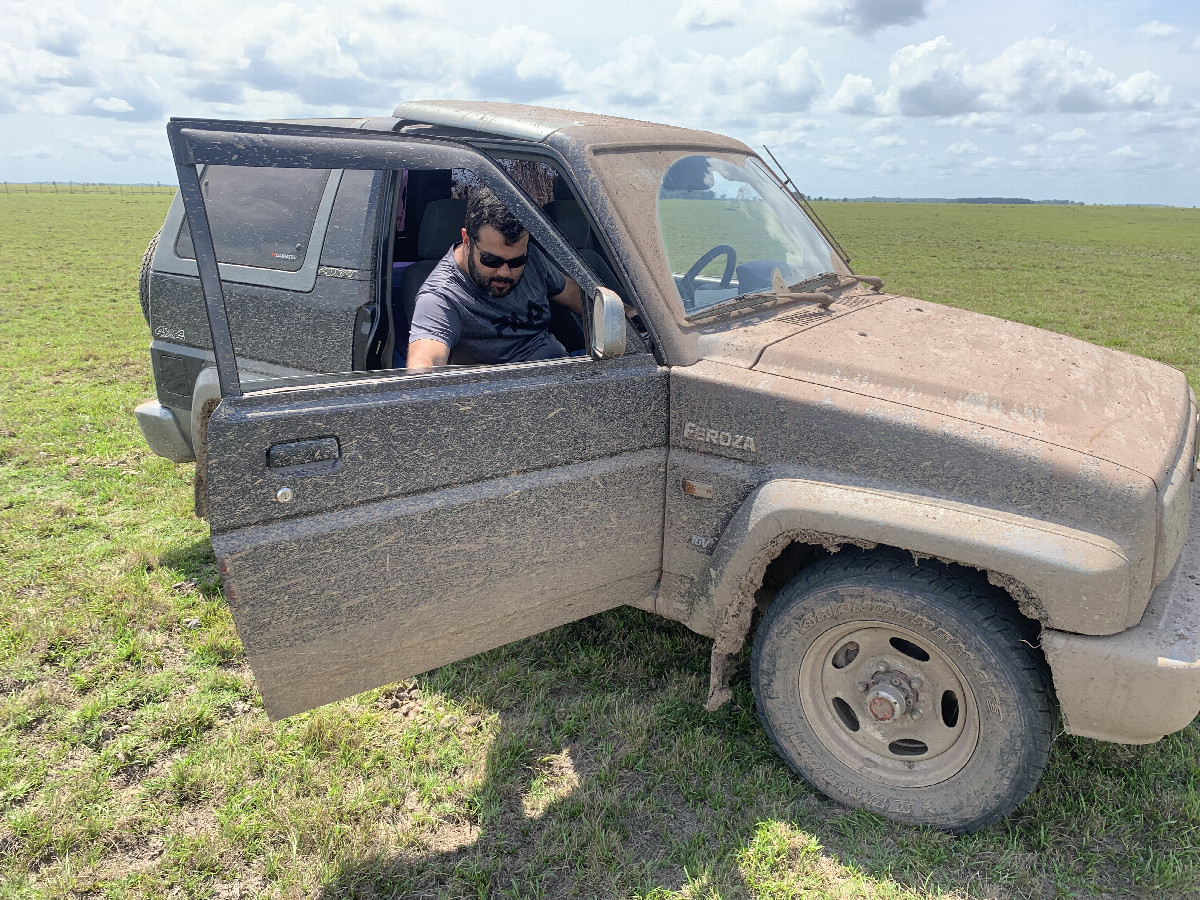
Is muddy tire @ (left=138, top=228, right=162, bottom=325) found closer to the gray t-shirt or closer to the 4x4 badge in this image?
the gray t-shirt

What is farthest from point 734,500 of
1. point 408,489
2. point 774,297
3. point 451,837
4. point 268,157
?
point 268,157

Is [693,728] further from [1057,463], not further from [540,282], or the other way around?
[540,282]

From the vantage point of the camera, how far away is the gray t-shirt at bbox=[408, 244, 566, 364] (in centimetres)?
302

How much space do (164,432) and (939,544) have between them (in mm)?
3509

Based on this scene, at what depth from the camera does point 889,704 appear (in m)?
2.53

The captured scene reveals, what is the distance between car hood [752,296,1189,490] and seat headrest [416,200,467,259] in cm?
169

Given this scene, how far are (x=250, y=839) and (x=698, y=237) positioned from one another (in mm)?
2568

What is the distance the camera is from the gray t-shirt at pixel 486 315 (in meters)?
3.02

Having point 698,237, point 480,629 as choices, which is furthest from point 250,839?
point 698,237

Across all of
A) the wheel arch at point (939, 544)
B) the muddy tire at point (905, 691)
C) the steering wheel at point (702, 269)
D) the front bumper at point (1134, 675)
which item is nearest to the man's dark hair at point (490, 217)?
the steering wheel at point (702, 269)


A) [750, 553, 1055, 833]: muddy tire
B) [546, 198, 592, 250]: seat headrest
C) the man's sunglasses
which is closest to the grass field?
[750, 553, 1055, 833]: muddy tire

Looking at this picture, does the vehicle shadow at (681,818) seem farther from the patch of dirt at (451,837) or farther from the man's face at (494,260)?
the man's face at (494,260)

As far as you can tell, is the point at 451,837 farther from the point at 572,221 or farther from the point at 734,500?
the point at 572,221

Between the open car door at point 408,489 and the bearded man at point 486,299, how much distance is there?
48 centimetres
